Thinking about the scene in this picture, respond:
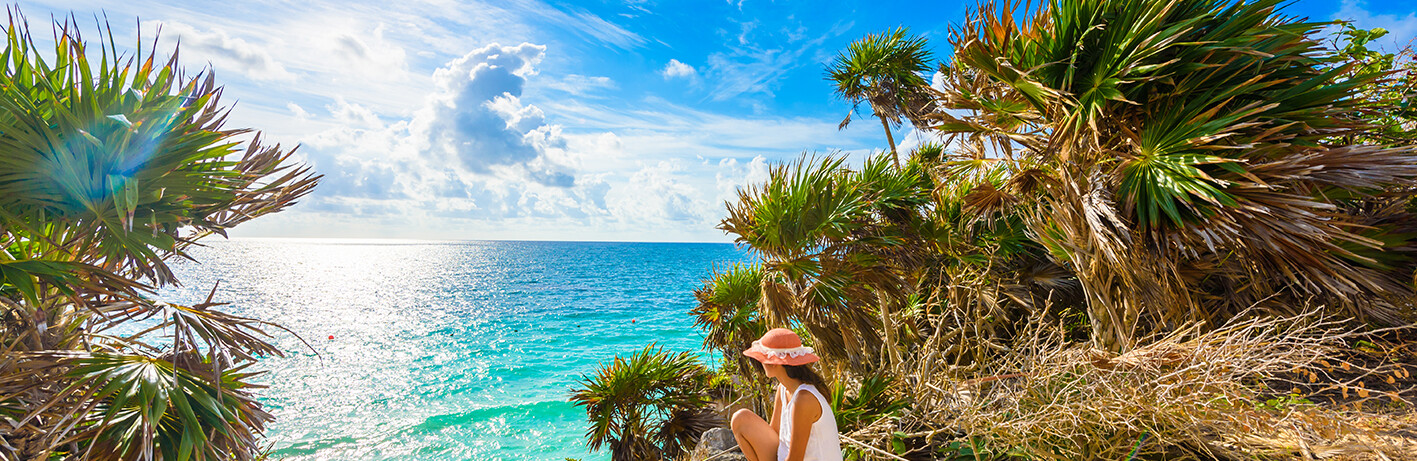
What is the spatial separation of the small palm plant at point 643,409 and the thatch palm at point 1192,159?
434 cm

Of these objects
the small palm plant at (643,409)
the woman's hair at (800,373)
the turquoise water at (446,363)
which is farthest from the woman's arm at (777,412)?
the turquoise water at (446,363)

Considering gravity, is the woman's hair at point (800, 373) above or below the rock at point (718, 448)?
above

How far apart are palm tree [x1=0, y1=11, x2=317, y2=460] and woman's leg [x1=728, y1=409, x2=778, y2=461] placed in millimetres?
2831

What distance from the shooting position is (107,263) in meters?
3.24

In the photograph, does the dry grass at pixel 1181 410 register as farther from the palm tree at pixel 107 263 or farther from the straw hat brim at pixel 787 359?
the palm tree at pixel 107 263

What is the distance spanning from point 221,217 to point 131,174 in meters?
0.78

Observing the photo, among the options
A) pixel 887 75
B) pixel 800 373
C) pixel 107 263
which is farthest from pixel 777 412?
pixel 887 75

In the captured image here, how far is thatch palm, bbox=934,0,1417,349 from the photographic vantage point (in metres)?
3.77

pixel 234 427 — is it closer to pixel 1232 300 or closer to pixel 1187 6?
pixel 1187 6

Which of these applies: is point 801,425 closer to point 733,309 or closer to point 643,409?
point 643,409

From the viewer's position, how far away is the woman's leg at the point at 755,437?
341 cm

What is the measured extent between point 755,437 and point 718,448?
2.26 m

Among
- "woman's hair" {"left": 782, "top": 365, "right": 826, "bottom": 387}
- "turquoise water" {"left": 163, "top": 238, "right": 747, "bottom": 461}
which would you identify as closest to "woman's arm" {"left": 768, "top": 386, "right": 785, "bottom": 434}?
"woman's hair" {"left": 782, "top": 365, "right": 826, "bottom": 387}

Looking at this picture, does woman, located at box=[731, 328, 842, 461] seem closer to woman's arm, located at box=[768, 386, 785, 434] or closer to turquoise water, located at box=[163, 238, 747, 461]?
woman's arm, located at box=[768, 386, 785, 434]
